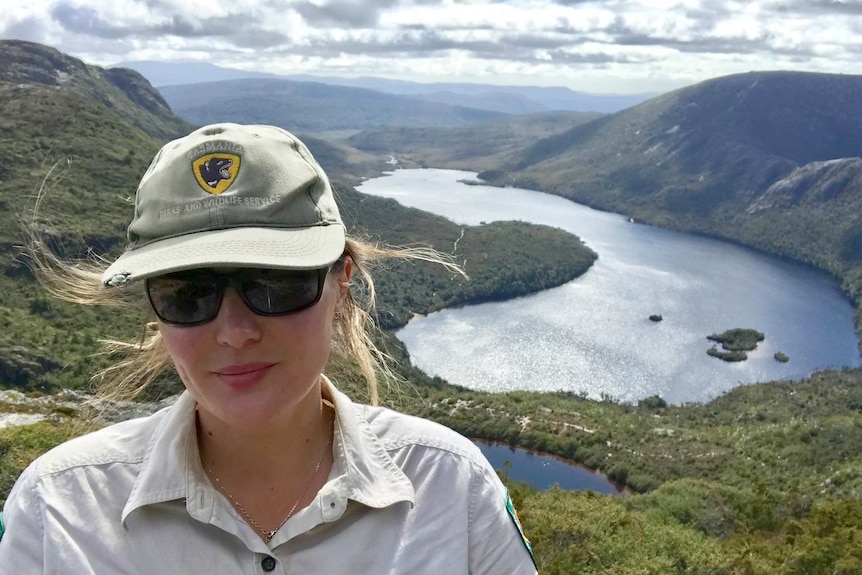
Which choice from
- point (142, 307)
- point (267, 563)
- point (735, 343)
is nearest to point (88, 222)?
point (142, 307)

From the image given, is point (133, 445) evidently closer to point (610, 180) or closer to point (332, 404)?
point (332, 404)

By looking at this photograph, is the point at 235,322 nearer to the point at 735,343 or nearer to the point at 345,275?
the point at 345,275

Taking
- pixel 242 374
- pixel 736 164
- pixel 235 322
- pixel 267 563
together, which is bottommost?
pixel 736 164

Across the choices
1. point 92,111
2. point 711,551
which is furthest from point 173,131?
point 711,551

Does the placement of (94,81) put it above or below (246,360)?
below

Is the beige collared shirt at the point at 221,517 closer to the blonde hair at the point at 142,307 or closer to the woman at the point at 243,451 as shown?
the woman at the point at 243,451

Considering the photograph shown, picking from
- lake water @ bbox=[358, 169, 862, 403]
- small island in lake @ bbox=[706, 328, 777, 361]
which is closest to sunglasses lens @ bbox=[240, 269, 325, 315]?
lake water @ bbox=[358, 169, 862, 403]

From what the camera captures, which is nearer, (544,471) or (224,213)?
(224,213)
